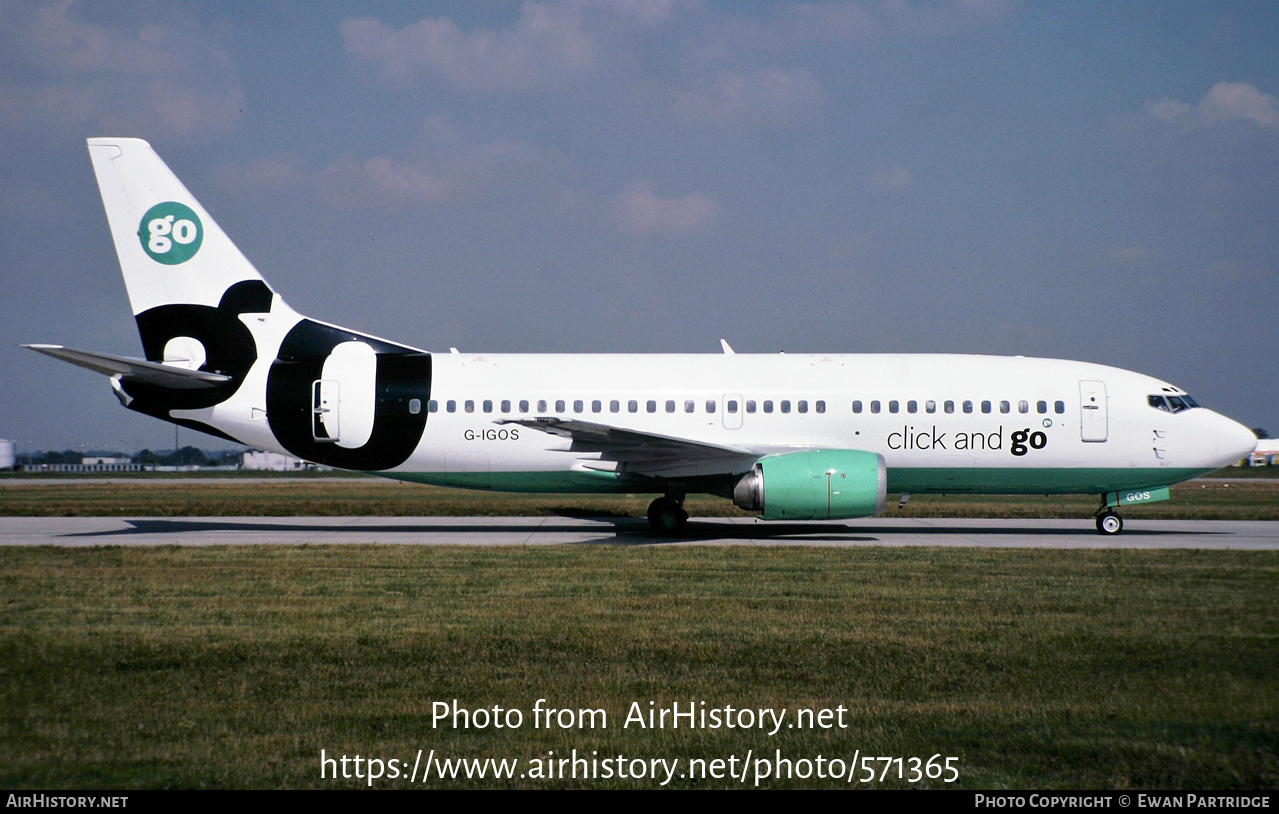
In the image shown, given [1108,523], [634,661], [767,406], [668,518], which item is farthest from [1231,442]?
[634,661]

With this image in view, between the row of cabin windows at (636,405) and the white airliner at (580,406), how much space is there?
3cm

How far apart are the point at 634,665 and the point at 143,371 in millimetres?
14527

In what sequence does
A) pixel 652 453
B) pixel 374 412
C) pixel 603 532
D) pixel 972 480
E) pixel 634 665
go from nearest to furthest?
pixel 634 665, pixel 652 453, pixel 972 480, pixel 374 412, pixel 603 532

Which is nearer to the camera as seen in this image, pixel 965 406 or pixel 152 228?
pixel 965 406

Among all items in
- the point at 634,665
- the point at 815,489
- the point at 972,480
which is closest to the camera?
the point at 634,665

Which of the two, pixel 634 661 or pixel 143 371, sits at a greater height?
pixel 143 371

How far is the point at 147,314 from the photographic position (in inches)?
772

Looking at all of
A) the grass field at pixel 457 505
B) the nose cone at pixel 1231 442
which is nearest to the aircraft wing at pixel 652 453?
the grass field at pixel 457 505

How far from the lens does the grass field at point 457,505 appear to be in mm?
25203

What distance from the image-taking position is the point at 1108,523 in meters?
19.5

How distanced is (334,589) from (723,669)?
580 cm

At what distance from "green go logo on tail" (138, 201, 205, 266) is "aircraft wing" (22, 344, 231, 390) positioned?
7.63 feet

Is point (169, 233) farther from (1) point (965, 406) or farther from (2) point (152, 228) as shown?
(1) point (965, 406)
